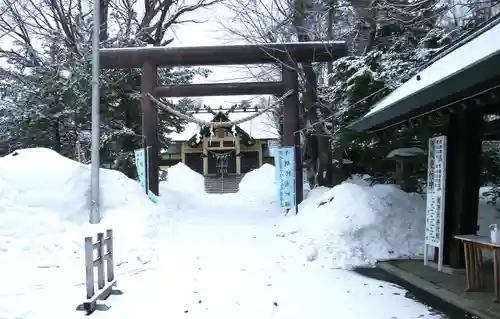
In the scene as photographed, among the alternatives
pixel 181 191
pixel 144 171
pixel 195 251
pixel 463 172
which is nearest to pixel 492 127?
pixel 463 172

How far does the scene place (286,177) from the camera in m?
15.5

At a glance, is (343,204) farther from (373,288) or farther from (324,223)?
(373,288)

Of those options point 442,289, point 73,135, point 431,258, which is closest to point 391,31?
point 431,258

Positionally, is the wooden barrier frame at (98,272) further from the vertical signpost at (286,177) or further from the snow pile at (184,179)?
the snow pile at (184,179)

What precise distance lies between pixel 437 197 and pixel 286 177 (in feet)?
24.2

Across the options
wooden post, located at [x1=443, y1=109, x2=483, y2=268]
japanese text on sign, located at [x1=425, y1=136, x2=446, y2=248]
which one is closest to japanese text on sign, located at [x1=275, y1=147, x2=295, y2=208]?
japanese text on sign, located at [x1=425, y1=136, x2=446, y2=248]

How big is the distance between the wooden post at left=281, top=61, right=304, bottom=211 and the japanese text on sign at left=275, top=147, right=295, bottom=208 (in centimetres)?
19

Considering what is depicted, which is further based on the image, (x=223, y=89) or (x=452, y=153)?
(x=223, y=89)

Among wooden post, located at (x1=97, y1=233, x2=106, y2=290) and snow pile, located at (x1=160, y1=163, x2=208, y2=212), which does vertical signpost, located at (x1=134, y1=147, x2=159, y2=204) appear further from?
wooden post, located at (x1=97, y1=233, x2=106, y2=290)

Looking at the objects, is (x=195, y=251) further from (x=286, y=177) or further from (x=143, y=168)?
(x=286, y=177)

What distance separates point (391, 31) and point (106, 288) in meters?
→ 10.9

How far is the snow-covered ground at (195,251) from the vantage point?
6.31m

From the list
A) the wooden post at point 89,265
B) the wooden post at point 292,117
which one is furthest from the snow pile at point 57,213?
the wooden post at point 292,117

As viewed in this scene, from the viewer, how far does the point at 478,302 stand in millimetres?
6277
